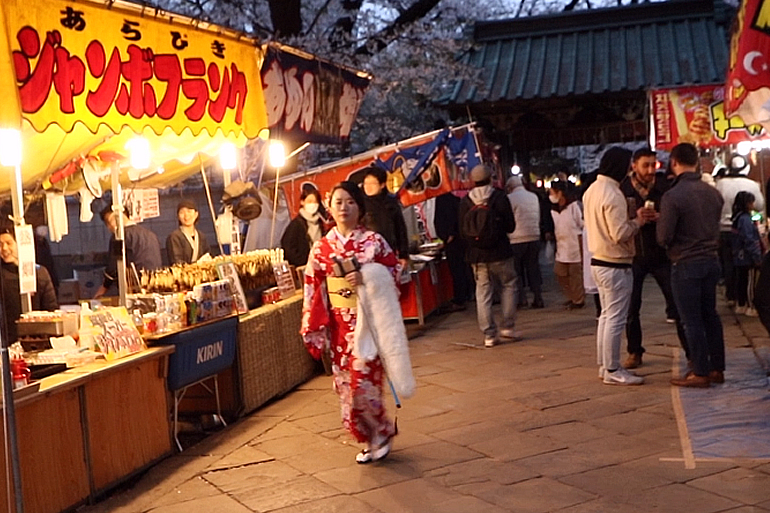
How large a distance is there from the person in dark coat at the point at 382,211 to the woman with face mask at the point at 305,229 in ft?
2.04

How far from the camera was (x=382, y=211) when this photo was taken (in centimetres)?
956

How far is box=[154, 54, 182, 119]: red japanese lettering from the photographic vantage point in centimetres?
656

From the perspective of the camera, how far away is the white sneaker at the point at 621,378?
25.5 feet

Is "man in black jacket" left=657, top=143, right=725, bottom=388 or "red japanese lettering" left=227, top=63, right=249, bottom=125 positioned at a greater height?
"red japanese lettering" left=227, top=63, right=249, bottom=125

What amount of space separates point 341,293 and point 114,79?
6.76ft

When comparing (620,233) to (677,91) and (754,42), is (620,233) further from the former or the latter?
→ (677,91)

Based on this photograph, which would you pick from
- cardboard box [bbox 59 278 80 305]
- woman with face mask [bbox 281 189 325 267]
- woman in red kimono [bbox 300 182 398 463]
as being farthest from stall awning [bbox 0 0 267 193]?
cardboard box [bbox 59 278 80 305]

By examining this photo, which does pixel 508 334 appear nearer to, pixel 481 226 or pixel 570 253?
pixel 481 226

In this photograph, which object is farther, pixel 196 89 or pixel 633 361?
pixel 633 361

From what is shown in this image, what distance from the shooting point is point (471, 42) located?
16500mm

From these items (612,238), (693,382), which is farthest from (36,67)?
(693,382)

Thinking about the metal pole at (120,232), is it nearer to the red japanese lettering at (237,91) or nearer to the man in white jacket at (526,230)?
the red japanese lettering at (237,91)

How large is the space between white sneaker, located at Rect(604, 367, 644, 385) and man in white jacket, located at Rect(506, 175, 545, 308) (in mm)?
5016

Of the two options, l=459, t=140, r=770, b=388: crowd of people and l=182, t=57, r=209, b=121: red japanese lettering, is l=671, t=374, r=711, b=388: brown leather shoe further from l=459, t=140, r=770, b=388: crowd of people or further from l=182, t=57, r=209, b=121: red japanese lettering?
l=182, t=57, r=209, b=121: red japanese lettering
